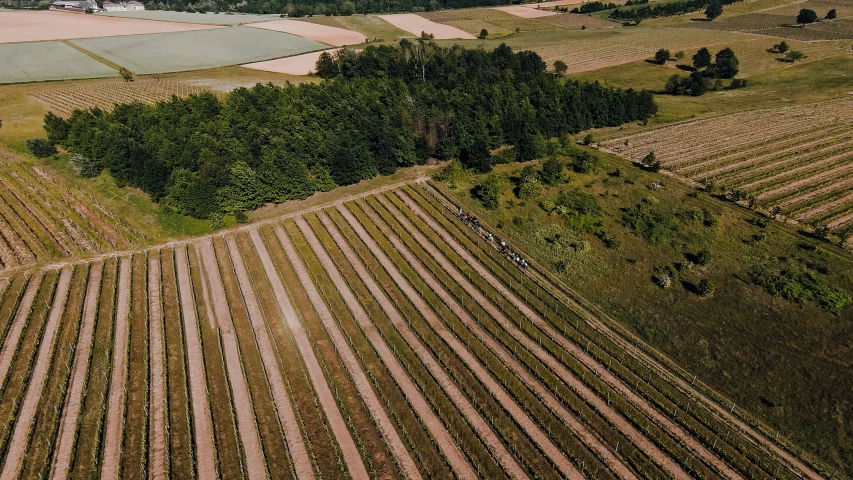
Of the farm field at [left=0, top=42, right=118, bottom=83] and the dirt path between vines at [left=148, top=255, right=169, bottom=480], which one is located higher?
the farm field at [left=0, top=42, right=118, bottom=83]

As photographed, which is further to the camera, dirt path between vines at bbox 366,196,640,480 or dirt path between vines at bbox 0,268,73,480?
dirt path between vines at bbox 366,196,640,480

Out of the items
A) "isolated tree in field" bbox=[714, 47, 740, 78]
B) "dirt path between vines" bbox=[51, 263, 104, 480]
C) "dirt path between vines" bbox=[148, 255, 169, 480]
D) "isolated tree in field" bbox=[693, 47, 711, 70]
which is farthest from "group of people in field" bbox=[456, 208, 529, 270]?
"isolated tree in field" bbox=[693, 47, 711, 70]

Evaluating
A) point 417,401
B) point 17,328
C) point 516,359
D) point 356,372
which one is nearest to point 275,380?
point 356,372

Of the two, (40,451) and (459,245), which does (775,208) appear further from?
(40,451)

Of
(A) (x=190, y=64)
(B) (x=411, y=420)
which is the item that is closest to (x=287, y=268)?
(B) (x=411, y=420)

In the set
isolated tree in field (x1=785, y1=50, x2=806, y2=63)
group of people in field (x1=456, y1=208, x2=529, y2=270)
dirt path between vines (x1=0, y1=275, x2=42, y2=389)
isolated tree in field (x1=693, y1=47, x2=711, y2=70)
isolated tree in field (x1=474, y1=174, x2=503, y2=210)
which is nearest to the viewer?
dirt path between vines (x1=0, y1=275, x2=42, y2=389)

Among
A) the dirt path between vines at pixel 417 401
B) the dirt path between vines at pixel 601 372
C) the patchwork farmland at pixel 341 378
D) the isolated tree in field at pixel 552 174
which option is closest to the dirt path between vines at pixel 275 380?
the patchwork farmland at pixel 341 378

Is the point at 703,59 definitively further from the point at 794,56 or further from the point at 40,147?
the point at 40,147

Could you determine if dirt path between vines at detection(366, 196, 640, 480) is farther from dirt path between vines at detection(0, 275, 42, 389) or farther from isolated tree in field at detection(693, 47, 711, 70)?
isolated tree in field at detection(693, 47, 711, 70)
